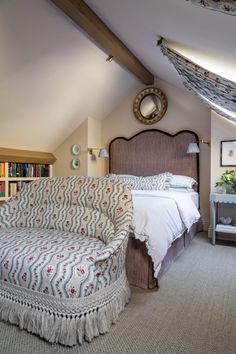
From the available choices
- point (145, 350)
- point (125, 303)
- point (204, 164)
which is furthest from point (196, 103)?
point (145, 350)

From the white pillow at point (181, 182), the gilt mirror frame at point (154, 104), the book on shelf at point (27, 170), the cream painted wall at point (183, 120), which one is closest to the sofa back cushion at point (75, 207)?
the book on shelf at point (27, 170)

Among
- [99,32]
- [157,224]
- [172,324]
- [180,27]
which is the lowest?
[172,324]

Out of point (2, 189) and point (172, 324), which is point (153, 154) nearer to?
point (2, 189)

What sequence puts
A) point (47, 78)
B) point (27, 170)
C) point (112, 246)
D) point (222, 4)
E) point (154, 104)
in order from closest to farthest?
point (222, 4) → point (112, 246) → point (47, 78) → point (27, 170) → point (154, 104)

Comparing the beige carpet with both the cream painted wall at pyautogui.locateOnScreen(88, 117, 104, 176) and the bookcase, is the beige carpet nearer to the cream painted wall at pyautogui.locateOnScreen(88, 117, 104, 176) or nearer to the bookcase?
the bookcase

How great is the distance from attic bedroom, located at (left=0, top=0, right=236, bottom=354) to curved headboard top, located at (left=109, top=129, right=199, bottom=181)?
0.06ft

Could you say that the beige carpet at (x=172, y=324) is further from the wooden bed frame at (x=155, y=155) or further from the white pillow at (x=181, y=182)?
the white pillow at (x=181, y=182)

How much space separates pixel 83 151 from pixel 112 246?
135 inches

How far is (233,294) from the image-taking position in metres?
2.07

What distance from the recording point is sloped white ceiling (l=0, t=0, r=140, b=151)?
8.11 feet

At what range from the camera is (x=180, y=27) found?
182 centimetres

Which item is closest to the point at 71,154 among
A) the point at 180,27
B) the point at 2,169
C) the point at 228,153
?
the point at 2,169

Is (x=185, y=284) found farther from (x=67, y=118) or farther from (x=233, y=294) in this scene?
(x=67, y=118)

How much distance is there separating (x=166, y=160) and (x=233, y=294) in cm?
265
